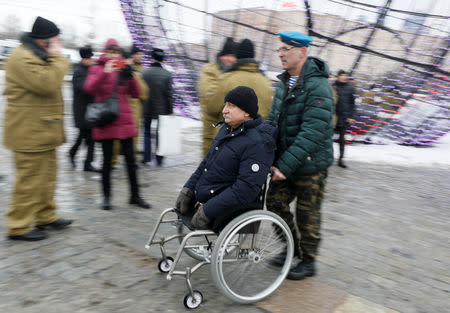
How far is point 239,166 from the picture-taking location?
2.52 meters

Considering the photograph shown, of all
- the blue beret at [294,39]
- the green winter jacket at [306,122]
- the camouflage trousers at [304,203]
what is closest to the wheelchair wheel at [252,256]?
the camouflage trousers at [304,203]

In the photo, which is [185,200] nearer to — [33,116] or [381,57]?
[33,116]

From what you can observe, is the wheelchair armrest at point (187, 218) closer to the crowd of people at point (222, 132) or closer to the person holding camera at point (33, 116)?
the crowd of people at point (222, 132)

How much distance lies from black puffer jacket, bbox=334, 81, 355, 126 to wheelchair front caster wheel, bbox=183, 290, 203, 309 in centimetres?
512

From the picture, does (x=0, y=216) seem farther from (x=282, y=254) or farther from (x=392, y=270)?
(x=392, y=270)

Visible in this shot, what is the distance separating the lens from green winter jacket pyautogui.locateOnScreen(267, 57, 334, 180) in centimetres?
267

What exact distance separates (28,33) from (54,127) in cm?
79

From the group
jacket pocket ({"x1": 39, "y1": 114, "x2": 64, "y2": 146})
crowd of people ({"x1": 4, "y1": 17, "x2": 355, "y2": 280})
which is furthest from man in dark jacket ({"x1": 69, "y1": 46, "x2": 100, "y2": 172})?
jacket pocket ({"x1": 39, "y1": 114, "x2": 64, "y2": 146})

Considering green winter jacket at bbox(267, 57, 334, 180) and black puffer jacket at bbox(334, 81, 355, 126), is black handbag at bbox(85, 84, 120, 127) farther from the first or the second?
black puffer jacket at bbox(334, 81, 355, 126)

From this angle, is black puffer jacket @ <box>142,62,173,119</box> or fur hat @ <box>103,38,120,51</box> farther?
black puffer jacket @ <box>142,62,173,119</box>

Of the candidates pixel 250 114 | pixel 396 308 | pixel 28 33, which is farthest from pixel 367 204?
pixel 28 33

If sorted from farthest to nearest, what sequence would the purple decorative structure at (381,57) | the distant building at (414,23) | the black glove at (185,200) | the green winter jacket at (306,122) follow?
the purple decorative structure at (381,57)
the distant building at (414,23)
the black glove at (185,200)
the green winter jacket at (306,122)

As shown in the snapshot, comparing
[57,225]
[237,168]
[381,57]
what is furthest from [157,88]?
[381,57]

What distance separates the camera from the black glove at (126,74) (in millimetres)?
4074
